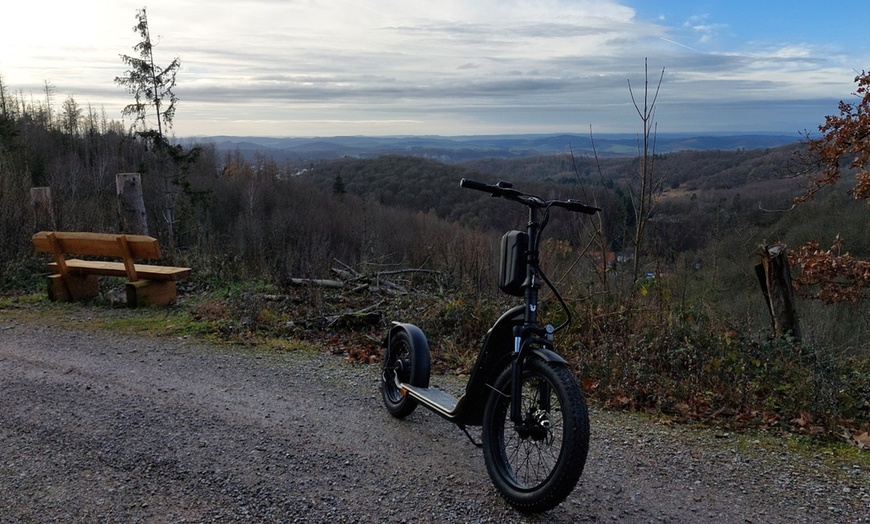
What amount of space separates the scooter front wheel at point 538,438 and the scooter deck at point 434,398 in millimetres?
473

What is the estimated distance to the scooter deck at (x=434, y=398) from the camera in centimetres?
430

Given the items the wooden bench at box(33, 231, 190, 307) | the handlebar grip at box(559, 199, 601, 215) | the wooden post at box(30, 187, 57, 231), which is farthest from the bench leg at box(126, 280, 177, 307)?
the handlebar grip at box(559, 199, 601, 215)

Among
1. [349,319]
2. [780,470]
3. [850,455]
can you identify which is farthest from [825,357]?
[349,319]

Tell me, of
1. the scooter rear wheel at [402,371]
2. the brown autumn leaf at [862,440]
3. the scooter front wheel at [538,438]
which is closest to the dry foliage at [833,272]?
the brown autumn leaf at [862,440]

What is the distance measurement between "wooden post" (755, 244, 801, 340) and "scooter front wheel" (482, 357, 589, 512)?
4.67 metres

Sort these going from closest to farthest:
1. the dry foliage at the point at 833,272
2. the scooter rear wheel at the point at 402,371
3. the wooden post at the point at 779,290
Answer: the scooter rear wheel at the point at 402,371
the wooden post at the point at 779,290
the dry foliage at the point at 833,272

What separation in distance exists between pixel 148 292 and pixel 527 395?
699 cm

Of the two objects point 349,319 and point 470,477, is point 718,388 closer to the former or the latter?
point 470,477

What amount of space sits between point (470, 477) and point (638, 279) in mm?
4318

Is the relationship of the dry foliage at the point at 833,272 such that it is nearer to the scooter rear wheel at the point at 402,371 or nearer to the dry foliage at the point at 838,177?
the dry foliage at the point at 838,177

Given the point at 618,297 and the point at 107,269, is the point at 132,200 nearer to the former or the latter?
the point at 107,269

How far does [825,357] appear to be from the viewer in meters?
6.53

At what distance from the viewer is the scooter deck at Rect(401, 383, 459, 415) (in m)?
4.30

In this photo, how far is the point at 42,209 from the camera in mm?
12828
